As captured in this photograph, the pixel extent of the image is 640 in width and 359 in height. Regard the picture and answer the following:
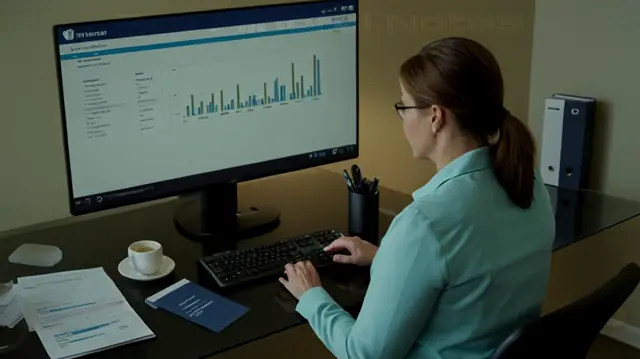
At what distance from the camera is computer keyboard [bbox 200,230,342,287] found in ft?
5.62

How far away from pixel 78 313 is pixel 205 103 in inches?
21.8

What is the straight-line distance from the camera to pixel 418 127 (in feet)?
4.98

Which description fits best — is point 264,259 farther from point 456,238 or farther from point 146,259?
point 456,238

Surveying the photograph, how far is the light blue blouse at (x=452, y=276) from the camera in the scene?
138 cm

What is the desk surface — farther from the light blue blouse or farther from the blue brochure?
the light blue blouse

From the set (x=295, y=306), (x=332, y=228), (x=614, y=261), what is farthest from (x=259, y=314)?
(x=614, y=261)

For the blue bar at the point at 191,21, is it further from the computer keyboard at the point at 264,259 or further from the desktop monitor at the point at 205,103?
the computer keyboard at the point at 264,259

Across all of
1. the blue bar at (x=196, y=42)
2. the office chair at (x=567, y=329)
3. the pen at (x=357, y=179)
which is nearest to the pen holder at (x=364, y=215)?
the pen at (x=357, y=179)

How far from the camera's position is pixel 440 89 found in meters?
Result: 1.45

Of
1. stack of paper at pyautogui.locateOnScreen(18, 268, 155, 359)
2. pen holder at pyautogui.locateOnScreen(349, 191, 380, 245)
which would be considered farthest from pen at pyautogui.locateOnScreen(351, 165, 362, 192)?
stack of paper at pyautogui.locateOnScreen(18, 268, 155, 359)

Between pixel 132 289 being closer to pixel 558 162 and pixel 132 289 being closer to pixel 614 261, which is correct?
pixel 558 162

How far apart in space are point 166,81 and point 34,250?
18.3 inches

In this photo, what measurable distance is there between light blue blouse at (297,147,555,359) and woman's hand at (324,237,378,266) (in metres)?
0.25

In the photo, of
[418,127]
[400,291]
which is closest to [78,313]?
[400,291]
